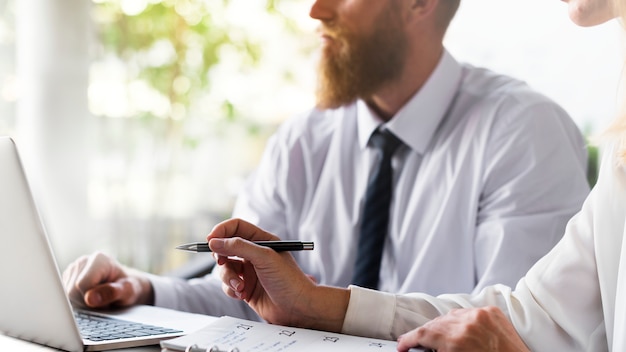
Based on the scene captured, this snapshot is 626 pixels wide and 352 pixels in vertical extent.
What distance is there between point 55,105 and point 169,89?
85cm

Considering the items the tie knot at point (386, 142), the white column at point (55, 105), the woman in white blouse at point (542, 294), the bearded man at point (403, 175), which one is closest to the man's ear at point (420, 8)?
the bearded man at point (403, 175)

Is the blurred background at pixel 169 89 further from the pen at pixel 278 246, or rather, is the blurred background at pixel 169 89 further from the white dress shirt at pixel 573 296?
the pen at pixel 278 246

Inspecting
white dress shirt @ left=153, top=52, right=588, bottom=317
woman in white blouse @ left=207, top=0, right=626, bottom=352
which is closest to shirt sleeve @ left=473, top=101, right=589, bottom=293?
white dress shirt @ left=153, top=52, right=588, bottom=317

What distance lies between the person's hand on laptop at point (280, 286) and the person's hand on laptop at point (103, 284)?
0.29m

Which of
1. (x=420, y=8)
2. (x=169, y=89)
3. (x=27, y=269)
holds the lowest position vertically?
(x=27, y=269)

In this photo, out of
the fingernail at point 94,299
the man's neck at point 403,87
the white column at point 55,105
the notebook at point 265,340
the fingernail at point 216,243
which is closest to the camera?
the notebook at point 265,340

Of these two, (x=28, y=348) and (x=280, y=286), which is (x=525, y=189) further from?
(x=28, y=348)

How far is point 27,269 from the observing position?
90cm

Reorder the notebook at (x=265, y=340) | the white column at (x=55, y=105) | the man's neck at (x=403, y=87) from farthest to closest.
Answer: the white column at (x=55, y=105), the man's neck at (x=403, y=87), the notebook at (x=265, y=340)

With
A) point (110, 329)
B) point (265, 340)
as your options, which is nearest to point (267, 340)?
point (265, 340)

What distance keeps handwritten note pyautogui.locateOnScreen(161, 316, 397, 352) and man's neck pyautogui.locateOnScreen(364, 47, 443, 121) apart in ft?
2.81

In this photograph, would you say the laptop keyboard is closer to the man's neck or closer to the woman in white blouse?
the woman in white blouse

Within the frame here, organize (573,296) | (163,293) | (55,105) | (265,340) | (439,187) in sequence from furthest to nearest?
(55,105)
(439,187)
(163,293)
(573,296)
(265,340)

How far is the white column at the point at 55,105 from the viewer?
213 centimetres
